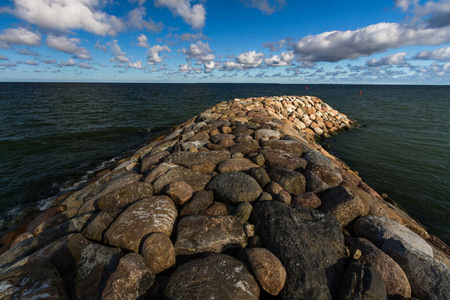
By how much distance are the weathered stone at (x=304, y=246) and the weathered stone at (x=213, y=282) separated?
525mm

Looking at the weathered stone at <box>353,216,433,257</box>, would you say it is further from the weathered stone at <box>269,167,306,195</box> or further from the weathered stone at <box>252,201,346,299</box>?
the weathered stone at <box>269,167,306,195</box>

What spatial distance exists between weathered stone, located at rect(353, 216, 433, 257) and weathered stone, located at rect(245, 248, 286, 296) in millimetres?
1996

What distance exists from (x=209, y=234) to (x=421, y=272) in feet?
10.1

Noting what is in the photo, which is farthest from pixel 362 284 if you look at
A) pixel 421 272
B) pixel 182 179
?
pixel 182 179

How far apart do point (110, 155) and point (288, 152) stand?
424 inches

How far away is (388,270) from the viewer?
8.93 feet

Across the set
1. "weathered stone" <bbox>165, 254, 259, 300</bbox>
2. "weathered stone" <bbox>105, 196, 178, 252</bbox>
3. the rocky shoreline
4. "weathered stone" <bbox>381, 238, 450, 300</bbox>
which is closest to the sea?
the rocky shoreline

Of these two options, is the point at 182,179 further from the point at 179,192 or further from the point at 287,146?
the point at 287,146

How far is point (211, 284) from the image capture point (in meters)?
2.31

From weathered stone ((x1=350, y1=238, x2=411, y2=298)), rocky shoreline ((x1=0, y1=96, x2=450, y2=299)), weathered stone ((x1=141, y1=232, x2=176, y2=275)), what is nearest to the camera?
rocky shoreline ((x1=0, y1=96, x2=450, y2=299))

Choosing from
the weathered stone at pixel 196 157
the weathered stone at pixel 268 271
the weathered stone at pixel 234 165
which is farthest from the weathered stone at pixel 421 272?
the weathered stone at pixel 196 157

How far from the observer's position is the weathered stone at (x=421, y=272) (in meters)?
2.63

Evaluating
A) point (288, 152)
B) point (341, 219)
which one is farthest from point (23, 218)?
point (341, 219)

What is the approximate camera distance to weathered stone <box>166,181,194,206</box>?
3.90 m
